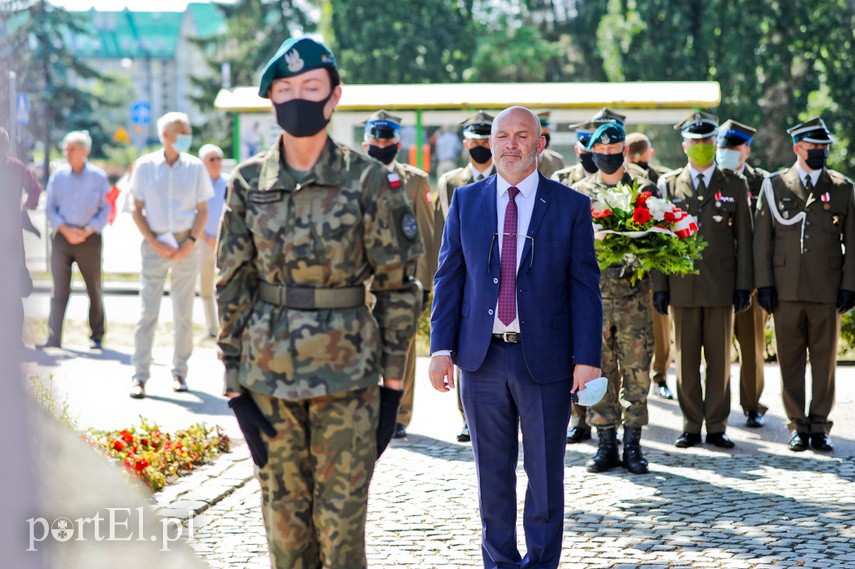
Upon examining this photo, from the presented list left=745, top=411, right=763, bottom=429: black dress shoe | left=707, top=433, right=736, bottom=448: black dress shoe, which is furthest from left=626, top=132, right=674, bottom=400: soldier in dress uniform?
left=707, top=433, right=736, bottom=448: black dress shoe

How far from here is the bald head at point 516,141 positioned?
5.97 metres

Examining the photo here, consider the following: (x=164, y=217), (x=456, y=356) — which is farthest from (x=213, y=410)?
(x=456, y=356)

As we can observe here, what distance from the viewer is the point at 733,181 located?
9.82m

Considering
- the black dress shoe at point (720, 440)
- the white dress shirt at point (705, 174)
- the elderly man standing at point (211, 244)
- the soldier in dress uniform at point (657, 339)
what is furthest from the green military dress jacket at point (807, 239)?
the elderly man standing at point (211, 244)

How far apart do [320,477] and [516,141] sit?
6.90ft

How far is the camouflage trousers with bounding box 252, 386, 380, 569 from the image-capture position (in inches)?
180

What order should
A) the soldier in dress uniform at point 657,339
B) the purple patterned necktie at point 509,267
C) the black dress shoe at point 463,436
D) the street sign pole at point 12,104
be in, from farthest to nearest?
the soldier in dress uniform at point 657,339, the black dress shoe at point 463,436, the purple patterned necktie at point 509,267, the street sign pole at point 12,104

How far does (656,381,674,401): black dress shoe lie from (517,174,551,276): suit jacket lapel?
21.0 feet

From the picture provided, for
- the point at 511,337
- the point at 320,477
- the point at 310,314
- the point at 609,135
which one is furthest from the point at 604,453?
the point at 310,314

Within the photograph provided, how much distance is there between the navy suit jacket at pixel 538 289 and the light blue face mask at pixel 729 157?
5636mm

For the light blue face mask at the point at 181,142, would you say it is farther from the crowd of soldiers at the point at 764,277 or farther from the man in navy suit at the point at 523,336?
the man in navy suit at the point at 523,336

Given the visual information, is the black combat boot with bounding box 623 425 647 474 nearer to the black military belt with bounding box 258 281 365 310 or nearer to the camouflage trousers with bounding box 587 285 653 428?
the camouflage trousers with bounding box 587 285 653 428

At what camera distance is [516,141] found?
6.00m

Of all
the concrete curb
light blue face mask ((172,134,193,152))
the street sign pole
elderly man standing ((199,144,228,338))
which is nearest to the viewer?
the street sign pole
